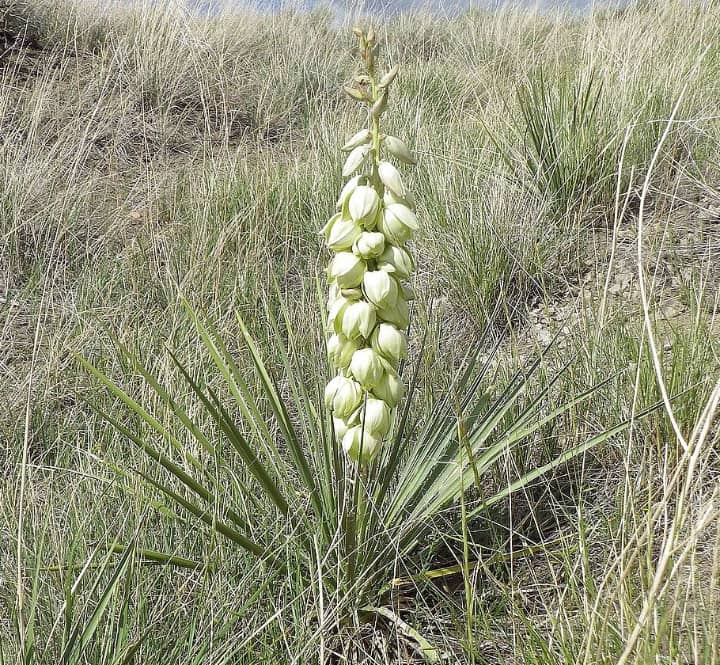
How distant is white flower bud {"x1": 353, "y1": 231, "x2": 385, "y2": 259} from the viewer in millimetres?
1035

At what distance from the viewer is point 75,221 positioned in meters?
2.70

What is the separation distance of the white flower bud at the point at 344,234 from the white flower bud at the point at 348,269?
0.7 inches

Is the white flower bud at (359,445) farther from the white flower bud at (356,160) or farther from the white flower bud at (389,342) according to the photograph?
the white flower bud at (356,160)

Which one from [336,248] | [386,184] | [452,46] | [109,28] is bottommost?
[452,46]

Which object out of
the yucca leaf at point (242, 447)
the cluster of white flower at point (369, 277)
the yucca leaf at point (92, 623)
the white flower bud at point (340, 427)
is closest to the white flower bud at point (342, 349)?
the cluster of white flower at point (369, 277)

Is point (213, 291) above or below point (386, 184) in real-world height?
below

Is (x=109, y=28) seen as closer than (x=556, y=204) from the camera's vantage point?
No

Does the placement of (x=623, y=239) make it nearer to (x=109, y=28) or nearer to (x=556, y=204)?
(x=556, y=204)

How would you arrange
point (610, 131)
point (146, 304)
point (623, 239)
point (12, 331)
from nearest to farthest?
point (12, 331), point (146, 304), point (623, 239), point (610, 131)

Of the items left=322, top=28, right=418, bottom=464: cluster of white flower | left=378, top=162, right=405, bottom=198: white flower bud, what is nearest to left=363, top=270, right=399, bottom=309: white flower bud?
left=322, top=28, right=418, bottom=464: cluster of white flower

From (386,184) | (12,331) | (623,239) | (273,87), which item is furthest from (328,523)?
(273,87)

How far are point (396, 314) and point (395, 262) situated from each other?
3.4 inches

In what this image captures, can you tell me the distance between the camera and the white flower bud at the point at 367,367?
108cm

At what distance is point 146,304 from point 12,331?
42 centimetres
